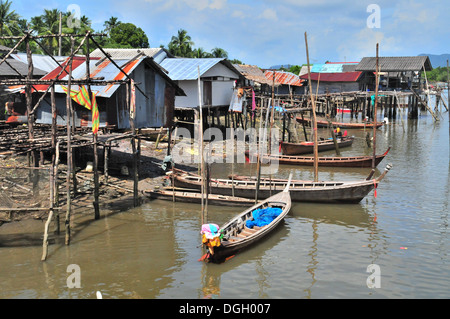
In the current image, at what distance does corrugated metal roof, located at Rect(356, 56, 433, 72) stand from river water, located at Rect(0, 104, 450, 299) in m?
29.9

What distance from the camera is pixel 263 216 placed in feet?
43.2

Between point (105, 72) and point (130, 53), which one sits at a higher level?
point (130, 53)

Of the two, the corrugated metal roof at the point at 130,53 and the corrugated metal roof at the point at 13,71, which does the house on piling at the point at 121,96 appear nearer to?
the corrugated metal roof at the point at 13,71

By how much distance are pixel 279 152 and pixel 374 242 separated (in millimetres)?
13580

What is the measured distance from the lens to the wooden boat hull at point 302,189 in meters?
15.2

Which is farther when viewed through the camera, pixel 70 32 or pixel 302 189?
pixel 70 32

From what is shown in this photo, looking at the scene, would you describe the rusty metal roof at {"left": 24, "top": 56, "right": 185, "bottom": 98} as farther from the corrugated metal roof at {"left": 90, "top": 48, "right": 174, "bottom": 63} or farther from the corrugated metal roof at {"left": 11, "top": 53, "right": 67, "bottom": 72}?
the corrugated metal roof at {"left": 90, "top": 48, "right": 174, "bottom": 63}

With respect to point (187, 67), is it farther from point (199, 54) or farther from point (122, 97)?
point (199, 54)

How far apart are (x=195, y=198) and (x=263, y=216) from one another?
3151 mm

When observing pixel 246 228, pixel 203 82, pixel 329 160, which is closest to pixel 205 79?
pixel 203 82

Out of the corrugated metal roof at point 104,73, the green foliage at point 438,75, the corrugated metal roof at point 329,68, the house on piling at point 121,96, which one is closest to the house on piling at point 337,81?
the corrugated metal roof at point 329,68

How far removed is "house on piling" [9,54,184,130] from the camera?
1543 centimetres
